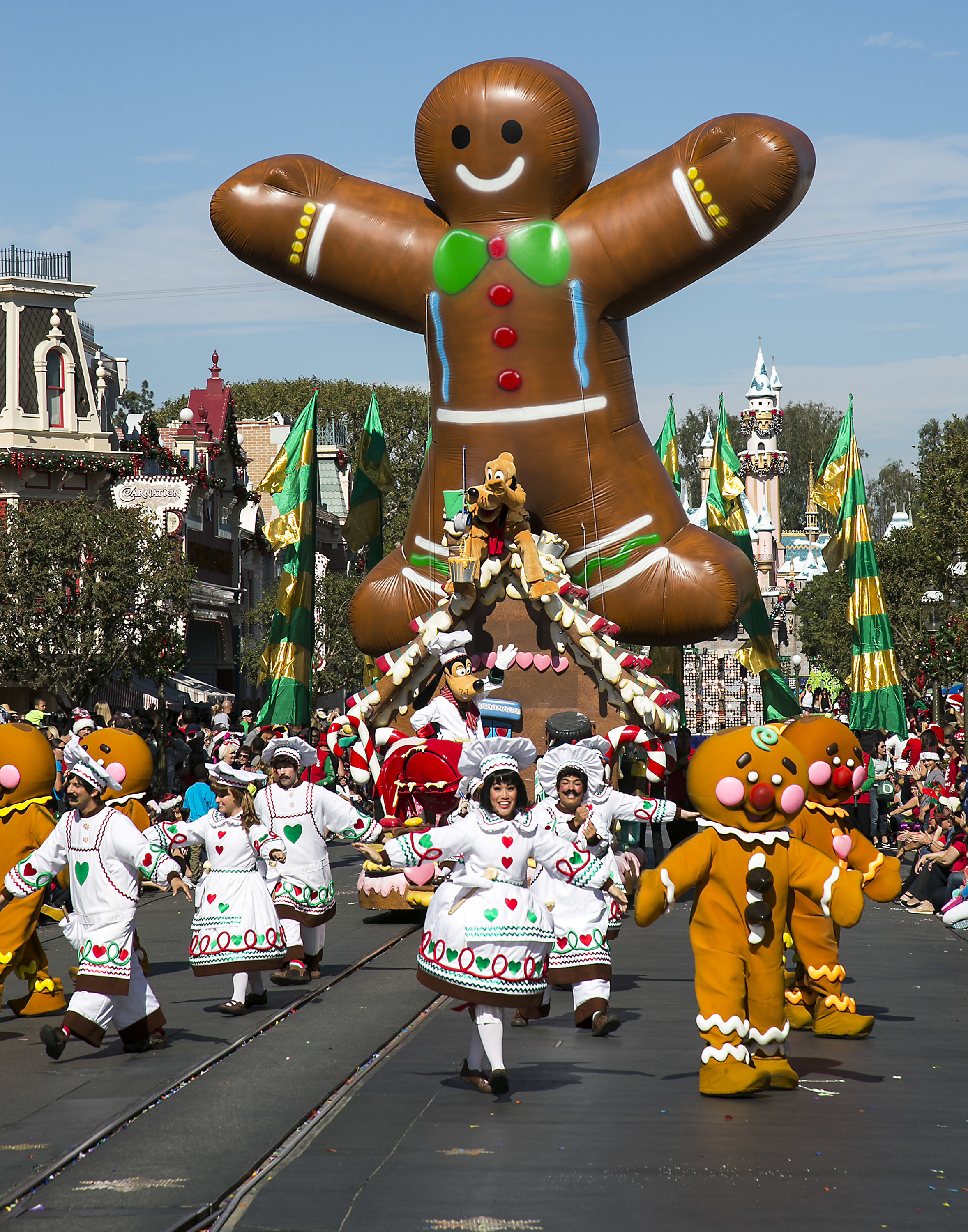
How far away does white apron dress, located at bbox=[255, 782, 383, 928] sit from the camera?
10.3 metres

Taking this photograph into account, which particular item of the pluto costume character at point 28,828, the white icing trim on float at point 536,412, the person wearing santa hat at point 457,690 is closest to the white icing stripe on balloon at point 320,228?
the white icing trim on float at point 536,412

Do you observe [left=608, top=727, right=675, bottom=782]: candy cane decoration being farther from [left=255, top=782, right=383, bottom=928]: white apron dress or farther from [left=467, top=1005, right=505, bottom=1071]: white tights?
[left=467, top=1005, right=505, bottom=1071]: white tights

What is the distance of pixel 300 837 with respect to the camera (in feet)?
34.4

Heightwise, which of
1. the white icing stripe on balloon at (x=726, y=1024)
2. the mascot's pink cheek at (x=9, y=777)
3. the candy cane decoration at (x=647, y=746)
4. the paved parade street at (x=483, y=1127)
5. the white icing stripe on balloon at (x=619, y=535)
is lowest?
the paved parade street at (x=483, y=1127)

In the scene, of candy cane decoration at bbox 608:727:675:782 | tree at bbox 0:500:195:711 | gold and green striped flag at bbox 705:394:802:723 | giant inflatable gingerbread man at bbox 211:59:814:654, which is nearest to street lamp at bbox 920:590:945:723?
gold and green striped flag at bbox 705:394:802:723

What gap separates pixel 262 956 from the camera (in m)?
9.35

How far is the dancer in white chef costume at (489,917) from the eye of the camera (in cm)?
720

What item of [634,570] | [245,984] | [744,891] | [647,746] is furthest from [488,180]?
[744,891]

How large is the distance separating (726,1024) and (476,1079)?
118cm

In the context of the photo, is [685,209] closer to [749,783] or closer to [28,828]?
[28,828]

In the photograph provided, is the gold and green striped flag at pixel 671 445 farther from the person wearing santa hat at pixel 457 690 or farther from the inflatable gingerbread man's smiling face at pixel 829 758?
the inflatable gingerbread man's smiling face at pixel 829 758

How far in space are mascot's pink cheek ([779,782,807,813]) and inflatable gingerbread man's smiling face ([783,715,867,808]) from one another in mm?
1730

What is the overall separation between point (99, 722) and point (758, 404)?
78.5 m

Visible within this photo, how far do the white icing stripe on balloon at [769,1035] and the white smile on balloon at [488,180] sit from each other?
1082 cm
